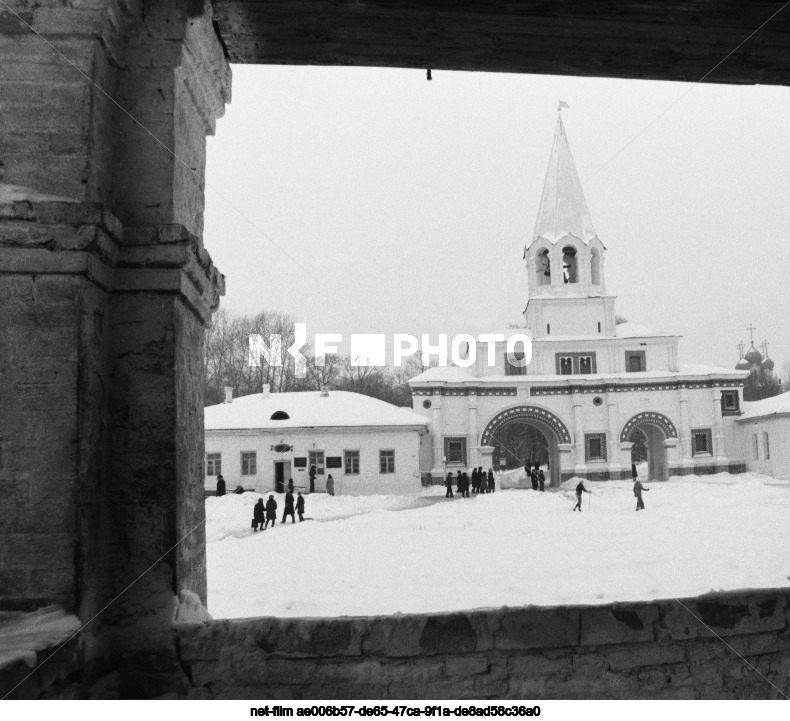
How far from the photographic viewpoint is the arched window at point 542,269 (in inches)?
999

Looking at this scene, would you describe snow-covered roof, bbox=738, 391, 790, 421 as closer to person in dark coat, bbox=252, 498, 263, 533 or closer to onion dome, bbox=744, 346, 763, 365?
onion dome, bbox=744, 346, 763, 365

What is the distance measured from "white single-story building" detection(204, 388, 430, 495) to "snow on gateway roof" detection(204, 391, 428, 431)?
2 centimetres

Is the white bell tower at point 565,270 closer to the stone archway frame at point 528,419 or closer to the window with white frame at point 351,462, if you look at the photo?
the stone archway frame at point 528,419

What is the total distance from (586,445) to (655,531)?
9725 millimetres

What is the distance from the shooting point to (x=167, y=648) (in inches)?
86.4

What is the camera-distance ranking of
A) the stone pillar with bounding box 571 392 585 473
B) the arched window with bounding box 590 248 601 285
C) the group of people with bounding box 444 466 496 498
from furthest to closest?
the arched window with bounding box 590 248 601 285, the stone pillar with bounding box 571 392 585 473, the group of people with bounding box 444 466 496 498

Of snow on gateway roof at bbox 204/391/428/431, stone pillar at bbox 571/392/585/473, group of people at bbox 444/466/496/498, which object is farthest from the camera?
stone pillar at bbox 571/392/585/473

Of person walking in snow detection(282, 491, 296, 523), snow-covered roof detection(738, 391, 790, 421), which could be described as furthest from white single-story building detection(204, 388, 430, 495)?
snow-covered roof detection(738, 391, 790, 421)

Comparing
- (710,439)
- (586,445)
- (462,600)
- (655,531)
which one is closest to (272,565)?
(462,600)

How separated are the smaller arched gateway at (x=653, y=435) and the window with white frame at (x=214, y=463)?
13.6 m

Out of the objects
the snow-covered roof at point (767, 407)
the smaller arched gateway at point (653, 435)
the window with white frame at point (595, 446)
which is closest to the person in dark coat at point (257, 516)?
the window with white frame at point (595, 446)

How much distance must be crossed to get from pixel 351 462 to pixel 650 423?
11933mm

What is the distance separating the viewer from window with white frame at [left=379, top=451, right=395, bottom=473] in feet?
55.0

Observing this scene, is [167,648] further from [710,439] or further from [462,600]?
[710,439]
